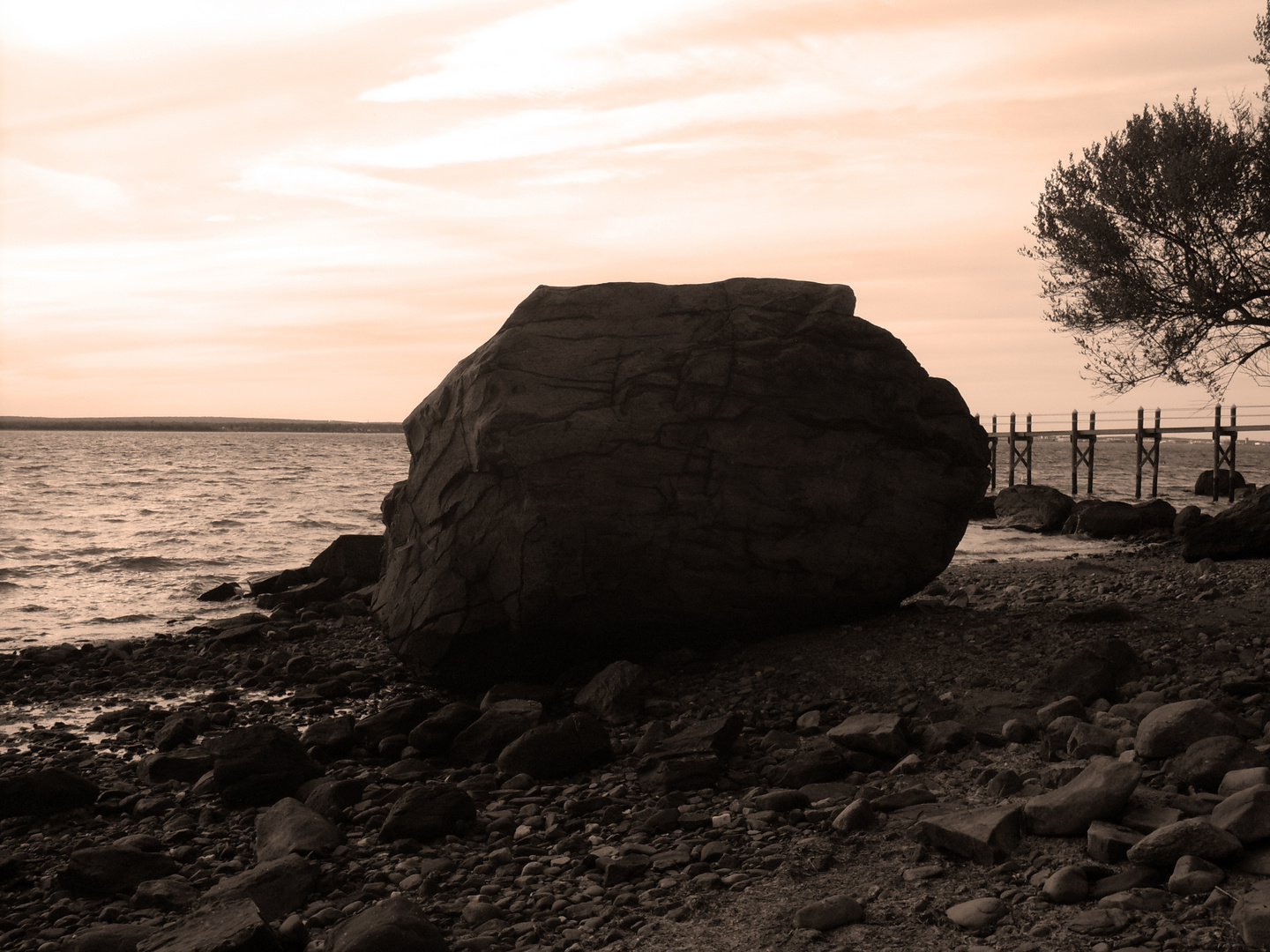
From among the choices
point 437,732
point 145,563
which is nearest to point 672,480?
point 437,732

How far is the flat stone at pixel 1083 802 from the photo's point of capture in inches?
193

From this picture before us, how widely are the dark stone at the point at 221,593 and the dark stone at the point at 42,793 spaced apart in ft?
36.7

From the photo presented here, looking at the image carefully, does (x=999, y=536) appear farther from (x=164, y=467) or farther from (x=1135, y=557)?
(x=164, y=467)

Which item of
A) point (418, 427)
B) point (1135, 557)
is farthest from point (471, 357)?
point (1135, 557)

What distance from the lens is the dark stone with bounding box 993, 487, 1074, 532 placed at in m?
25.7

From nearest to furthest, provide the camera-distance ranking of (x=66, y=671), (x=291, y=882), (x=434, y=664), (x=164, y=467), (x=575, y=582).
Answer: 1. (x=291, y=882)
2. (x=575, y=582)
3. (x=434, y=664)
4. (x=66, y=671)
5. (x=164, y=467)

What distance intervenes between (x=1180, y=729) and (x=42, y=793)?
801 centimetres

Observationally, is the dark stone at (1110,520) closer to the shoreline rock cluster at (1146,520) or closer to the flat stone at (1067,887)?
the shoreline rock cluster at (1146,520)

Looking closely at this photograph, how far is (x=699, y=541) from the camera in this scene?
9.95m

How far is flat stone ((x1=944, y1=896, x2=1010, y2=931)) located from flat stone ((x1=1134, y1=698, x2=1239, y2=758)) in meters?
1.91

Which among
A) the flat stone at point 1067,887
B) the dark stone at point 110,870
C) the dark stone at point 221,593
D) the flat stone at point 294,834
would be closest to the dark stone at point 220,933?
the flat stone at point 294,834

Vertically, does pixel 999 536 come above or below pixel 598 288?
below

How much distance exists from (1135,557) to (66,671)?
16.5 metres

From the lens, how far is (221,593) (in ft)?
62.2
